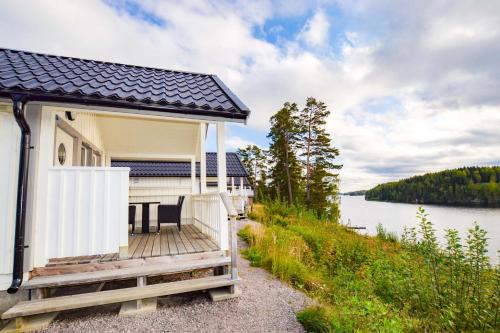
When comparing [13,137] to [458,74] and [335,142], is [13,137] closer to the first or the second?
[458,74]

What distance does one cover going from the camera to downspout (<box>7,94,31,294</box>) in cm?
259

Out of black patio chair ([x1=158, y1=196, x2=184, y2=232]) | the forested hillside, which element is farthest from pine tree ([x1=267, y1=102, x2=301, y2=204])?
the forested hillside

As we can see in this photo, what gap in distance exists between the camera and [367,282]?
3.83 m

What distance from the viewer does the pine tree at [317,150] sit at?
22.1 meters

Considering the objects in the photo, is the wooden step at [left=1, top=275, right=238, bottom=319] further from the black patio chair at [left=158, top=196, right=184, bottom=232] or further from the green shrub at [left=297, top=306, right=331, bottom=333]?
the black patio chair at [left=158, top=196, right=184, bottom=232]

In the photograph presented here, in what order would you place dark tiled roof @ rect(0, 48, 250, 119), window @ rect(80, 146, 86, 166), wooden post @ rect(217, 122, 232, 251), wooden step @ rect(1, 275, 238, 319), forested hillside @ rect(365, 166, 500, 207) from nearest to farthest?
wooden step @ rect(1, 275, 238, 319) < dark tiled roof @ rect(0, 48, 250, 119) < wooden post @ rect(217, 122, 232, 251) < window @ rect(80, 146, 86, 166) < forested hillside @ rect(365, 166, 500, 207)

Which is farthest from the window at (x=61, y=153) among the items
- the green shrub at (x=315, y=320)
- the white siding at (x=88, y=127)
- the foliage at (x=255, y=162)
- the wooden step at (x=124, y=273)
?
the foliage at (x=255, y=162)

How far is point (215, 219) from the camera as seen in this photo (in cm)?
392

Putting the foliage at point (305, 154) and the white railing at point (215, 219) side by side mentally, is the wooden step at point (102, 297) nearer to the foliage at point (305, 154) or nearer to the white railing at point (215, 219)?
the white railing at point (215, 219)

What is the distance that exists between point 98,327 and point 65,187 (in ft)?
5.47

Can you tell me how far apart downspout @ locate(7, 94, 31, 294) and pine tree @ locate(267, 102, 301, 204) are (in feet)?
68.6

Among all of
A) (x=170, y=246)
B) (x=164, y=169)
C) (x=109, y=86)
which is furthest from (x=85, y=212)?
(x=164, y=169)

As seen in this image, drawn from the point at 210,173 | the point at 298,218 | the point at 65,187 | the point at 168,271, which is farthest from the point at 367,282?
the point at 210,173

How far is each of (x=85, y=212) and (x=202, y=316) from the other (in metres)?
1.94
